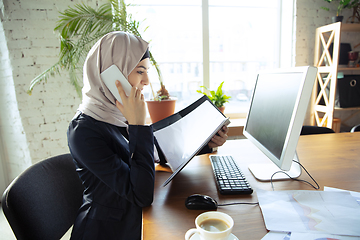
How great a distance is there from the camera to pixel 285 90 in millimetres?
730

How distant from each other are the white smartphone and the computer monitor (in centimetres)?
56

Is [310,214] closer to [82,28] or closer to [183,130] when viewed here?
[183,130]

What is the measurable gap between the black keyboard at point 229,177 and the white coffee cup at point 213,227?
24cm

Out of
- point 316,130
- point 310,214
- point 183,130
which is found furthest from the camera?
point 316,130

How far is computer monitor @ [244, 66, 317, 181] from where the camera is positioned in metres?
0.63

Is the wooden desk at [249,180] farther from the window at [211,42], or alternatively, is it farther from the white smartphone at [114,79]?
the window at [211,42]

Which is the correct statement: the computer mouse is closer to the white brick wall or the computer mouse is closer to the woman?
the woman

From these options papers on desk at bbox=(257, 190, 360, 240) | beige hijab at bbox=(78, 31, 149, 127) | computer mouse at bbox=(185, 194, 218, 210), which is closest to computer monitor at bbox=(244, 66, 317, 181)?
papers on desk at bbox=(257, 190, 360, 240)

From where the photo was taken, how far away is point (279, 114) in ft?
2.45

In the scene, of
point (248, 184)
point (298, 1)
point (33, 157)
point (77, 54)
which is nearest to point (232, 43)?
point (298, 1)

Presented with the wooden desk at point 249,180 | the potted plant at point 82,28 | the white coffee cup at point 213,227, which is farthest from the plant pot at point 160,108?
the white coffee cup at point 213,227

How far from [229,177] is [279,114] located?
0.30 meters

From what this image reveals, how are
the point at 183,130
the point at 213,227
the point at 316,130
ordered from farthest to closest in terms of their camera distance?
the point at 316,130
the point at 183,130
the point at 213,227

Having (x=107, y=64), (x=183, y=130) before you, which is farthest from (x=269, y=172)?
(x=107, y=64)
